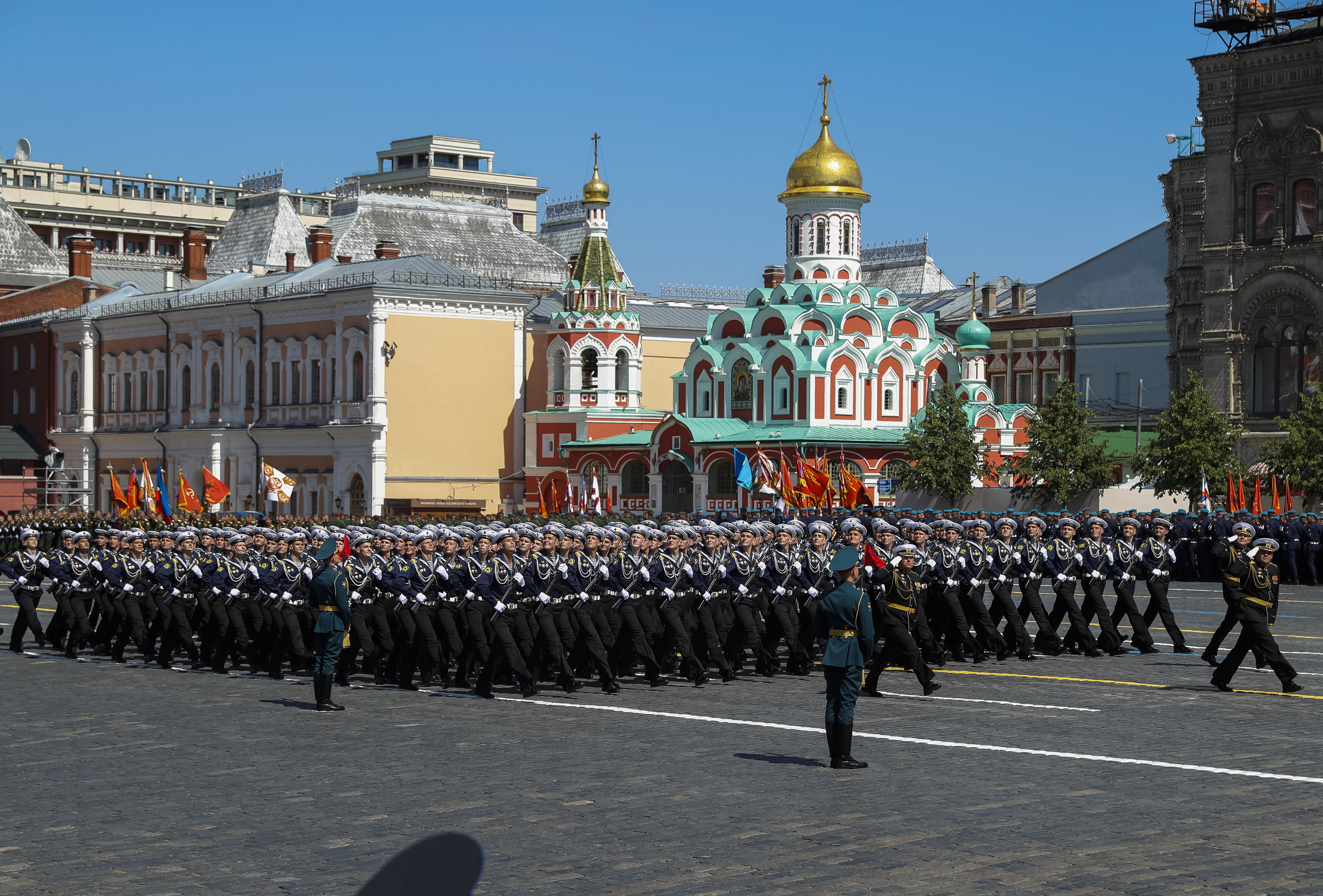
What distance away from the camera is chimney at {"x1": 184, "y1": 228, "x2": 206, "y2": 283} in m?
73.1

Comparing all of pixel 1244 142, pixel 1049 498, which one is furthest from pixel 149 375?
pixel 1244 142

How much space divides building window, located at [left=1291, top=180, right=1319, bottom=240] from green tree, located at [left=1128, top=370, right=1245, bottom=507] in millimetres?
5190

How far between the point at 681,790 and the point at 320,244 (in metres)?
55.9

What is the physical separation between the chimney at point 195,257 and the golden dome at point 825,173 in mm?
28991

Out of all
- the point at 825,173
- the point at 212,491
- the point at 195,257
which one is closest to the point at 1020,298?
the point at 825,173

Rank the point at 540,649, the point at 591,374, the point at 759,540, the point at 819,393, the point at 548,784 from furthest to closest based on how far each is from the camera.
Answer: the point at 591,374
the point at 819,393
the point at 759,540
the point at 540,649
the point at 548,784

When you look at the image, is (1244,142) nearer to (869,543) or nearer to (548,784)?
(869,543)

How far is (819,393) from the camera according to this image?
53375mm

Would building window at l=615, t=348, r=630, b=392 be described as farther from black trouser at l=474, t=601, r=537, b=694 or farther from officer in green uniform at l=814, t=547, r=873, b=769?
officer in green uniform at l=814, t=547, r=873, b=769

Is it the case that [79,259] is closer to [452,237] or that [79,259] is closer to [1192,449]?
[452,237]

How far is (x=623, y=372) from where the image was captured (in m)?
58.4

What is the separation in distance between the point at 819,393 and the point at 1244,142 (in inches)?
590

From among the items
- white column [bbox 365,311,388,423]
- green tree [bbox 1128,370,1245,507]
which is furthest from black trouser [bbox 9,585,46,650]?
white column [bbox 365,311,388,423]

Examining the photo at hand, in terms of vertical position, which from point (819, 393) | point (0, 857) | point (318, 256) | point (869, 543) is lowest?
point (0, 857)
